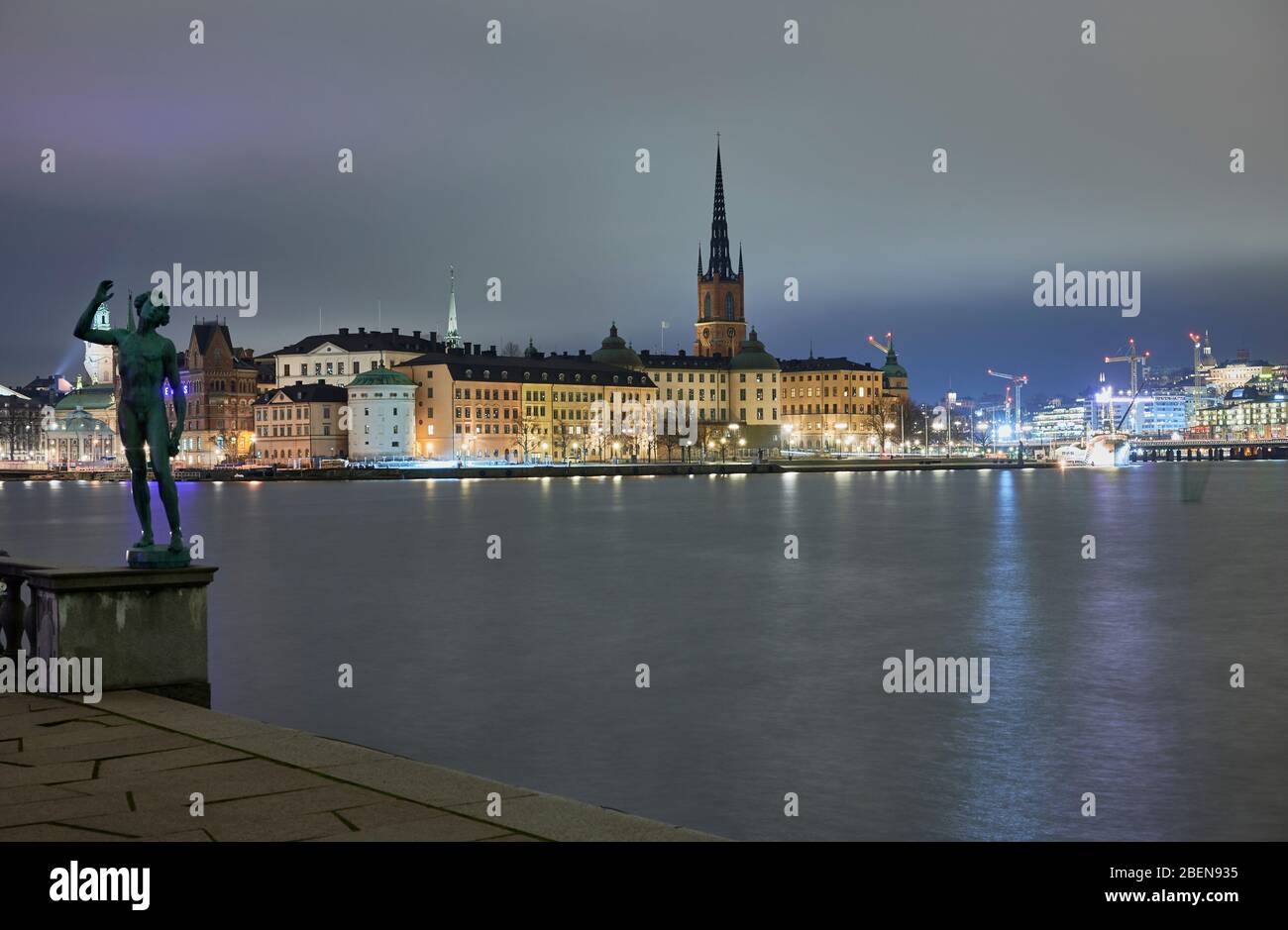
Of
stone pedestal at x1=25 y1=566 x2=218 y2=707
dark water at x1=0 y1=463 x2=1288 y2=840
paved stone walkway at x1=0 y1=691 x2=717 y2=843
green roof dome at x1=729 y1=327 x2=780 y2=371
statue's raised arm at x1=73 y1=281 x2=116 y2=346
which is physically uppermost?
green roof dome at x1=729 y1=327 x2=780 y2=371

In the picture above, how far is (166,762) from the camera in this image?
23.6 ft

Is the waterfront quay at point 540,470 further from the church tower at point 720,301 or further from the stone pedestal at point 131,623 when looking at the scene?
the stone pedestal at point 131,623

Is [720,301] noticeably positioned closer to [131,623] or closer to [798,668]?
[798,668]

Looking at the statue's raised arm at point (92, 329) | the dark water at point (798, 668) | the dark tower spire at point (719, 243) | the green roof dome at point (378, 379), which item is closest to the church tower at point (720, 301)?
the dark tower spire at point (719, 243)

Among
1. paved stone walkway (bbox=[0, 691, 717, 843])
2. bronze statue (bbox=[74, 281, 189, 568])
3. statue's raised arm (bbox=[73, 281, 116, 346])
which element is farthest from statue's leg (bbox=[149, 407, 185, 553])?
paved stone walkway (bbox=[0, 691, 717, 843])

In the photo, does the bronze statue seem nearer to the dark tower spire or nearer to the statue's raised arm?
the statue's raised arm

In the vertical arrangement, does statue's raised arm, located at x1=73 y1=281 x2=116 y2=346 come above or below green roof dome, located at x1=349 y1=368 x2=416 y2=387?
below

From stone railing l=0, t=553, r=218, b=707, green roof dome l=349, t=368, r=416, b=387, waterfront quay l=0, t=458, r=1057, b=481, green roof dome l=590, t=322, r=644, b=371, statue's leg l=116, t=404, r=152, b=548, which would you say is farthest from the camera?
green roof dome l=590, t=322, r=644, b=371

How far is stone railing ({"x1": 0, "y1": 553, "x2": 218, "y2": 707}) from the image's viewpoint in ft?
29.6

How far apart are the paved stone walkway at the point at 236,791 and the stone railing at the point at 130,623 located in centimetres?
73

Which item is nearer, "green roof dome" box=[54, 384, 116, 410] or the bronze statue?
the bronze statue

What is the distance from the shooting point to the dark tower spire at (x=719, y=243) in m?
185

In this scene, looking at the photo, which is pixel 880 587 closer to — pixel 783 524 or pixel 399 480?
pixel 783 524
